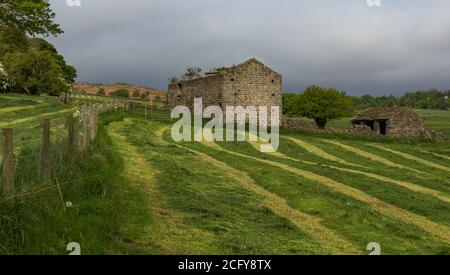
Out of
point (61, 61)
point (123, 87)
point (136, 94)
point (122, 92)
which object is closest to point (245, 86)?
point (61, 61)

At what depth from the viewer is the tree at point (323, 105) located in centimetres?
7806

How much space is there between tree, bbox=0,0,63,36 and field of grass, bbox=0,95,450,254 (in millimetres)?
3293

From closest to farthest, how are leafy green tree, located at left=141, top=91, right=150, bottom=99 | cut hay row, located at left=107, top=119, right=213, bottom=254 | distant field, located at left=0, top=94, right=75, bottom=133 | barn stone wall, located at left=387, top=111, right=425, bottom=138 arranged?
→ cut hay row, located at left=107, top=119, right=213, bottom=254 → distant field, located at left=0, top=94, right=75, bottom=133 → barn stone wall, located at left=387, top=111, right=425, bottom=138 → leafy green tree, located at left=141, top=91, right=150, bottom=99

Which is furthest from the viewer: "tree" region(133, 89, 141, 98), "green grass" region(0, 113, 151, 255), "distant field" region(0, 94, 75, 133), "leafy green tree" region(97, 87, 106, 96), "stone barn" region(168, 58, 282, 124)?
"tree" region(133, 89, 141, 98)

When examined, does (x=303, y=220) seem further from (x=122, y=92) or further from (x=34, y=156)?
(x=122, y=92)

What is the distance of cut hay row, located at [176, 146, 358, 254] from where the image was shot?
10766 mm

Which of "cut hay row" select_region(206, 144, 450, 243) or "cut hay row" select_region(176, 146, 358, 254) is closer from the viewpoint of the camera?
"cut hay row" select_region(176, 146, 358, 254)

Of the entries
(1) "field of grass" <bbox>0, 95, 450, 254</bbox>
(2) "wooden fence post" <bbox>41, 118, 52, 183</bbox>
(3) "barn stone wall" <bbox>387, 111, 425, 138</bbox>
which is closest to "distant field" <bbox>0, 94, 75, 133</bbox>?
(1) "field of grass" <bbox>0, 95, 450, 254</bbox>

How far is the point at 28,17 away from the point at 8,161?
14.0 ft

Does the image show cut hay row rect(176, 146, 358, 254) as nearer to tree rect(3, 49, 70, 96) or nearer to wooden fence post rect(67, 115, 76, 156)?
wooden fence post rect(67, 115, 76, 156)

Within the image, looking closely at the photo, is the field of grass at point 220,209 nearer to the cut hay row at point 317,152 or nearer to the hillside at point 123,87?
the cut hay row at point 317,152

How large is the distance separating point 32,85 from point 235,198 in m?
58.6

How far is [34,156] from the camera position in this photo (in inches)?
438

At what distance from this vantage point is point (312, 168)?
23984mm
